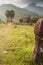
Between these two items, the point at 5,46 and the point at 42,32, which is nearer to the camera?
the point at 42,32

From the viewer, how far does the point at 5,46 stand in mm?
18594

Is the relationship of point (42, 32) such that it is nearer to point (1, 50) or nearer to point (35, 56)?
point (35, 56)

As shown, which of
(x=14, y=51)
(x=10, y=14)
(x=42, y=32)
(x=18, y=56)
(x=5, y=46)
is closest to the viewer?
(x=42, y=32)

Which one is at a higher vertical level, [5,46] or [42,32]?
[42,32]

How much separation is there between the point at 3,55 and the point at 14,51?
160 cm

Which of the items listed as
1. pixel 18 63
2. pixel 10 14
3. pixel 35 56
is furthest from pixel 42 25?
pixel 10 14

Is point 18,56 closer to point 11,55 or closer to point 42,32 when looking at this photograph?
point 11,55

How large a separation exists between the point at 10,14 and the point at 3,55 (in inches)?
2316

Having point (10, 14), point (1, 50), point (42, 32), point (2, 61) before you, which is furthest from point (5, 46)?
point (10, 14)

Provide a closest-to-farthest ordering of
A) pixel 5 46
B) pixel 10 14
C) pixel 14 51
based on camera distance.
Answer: pixel 14 51 < pixel 5 46 < pixel 10 14

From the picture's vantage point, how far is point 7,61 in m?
14.1

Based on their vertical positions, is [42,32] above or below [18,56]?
above

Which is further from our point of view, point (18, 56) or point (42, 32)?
point (18, 56)

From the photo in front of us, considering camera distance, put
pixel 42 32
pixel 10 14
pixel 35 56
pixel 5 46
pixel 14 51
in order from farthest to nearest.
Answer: pixel 10 14, pixel 5 46, pixel 14 51, pixel 35 56, pixel 42 32
